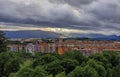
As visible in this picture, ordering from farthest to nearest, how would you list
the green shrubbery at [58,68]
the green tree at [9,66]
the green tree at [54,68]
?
the green tree at [9,66] → the green tree at [54,68] → the green shrubbery at [58,68]

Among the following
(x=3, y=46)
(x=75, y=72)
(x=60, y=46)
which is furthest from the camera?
(x=60, y=46)

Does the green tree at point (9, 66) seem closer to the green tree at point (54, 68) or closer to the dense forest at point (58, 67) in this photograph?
the dense forest at point (58, 67)

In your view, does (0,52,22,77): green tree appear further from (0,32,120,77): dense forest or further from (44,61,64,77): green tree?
(44,61,64,77): green tree

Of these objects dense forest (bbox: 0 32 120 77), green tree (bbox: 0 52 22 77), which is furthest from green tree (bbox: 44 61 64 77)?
green tree (bbox: 0 52 22 77)

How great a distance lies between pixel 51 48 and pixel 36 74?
347 feet

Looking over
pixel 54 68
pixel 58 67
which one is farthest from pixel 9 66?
pixel 58 67

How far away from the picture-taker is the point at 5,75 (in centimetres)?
5103

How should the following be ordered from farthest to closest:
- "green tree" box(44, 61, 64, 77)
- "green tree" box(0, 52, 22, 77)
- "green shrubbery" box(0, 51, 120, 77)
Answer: "green tree" box(0, 52, 22, 77) < "green tree" box(44, 61, 64, 77) < "green shrubbery" box(0, 51, 120, 77)

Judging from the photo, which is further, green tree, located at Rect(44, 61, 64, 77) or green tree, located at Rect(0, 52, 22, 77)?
green tree, located at Rect(0, 52, 22, 77)

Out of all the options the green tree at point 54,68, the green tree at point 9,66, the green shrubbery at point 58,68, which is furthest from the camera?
the green tree at point 9,66

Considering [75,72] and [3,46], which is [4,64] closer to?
[75,72]

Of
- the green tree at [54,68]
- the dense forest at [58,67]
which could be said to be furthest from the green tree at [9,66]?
the green tree at [54,68]

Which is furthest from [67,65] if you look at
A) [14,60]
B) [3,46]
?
[3,46]

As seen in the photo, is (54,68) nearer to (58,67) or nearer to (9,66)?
(58,67)
